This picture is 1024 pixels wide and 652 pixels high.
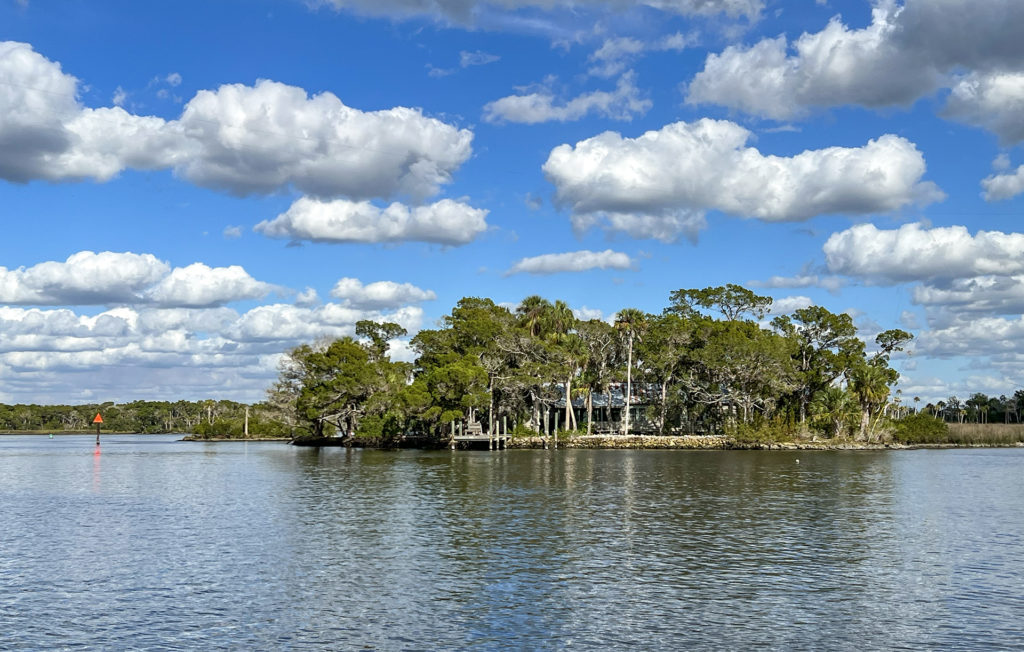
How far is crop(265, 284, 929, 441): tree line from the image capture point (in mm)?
99375

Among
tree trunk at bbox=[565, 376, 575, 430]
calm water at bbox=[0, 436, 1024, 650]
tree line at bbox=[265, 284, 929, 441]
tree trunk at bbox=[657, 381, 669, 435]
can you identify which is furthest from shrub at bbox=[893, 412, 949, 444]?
calm water at bbox=[0, 436, 1024, 650]

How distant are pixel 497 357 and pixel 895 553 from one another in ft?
242

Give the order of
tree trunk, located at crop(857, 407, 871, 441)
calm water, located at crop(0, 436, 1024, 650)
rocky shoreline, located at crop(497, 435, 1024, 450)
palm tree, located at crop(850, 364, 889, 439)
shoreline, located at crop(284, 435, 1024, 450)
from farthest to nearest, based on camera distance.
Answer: tree trunk, located at crop(857, 407, 871, 441), rocky shoreline, located at crop(497, 435, 1024, 450), shoreline, located at crop(284, 435, 1024, 450), palm tree, located at crop(850, 364, 889, 439), calm water, located at crop(0, 436, 1024, 650)

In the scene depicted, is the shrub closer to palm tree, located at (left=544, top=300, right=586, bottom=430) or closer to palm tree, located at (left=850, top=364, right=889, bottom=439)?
palm tree, located at (left=850, top=364, right=889, bottom=439)

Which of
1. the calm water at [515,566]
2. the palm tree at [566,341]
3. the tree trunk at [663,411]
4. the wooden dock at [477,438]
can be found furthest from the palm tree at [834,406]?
the calm water at [515,566]

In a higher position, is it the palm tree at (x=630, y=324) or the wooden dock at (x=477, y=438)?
the palm tree at (x=630, y=324)

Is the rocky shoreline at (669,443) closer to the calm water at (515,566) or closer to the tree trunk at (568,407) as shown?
the tree trunk at (568,407)

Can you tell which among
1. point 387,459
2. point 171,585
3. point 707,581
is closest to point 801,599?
point 707,581

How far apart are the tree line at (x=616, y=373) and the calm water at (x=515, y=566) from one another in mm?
44957

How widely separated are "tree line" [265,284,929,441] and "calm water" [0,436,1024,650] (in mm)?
44957

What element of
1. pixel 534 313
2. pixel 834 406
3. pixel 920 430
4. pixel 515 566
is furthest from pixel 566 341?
pixel 515 566

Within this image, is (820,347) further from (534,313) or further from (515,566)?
(515,566)

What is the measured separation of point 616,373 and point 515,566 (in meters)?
83.5

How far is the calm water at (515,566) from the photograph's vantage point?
1931cm
